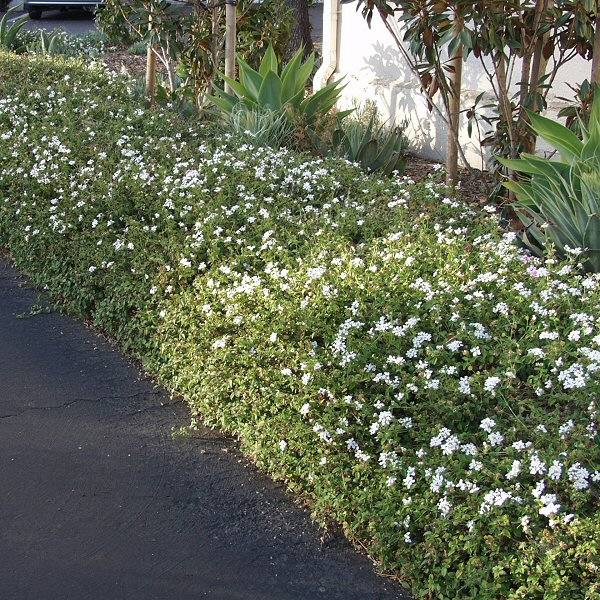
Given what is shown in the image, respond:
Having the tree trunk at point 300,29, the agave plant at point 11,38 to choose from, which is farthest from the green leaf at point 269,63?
the agave plant at point 11,38

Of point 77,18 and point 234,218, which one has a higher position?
point 77,18

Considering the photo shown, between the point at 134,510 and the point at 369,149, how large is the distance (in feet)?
14.2

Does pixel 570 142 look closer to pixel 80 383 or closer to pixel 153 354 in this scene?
pixel 153 354

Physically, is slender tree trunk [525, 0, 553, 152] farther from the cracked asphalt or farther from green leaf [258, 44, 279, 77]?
the cracked asphalt

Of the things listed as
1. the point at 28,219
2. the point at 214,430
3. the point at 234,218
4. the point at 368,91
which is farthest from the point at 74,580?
the point at 368,91

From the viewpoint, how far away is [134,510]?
12.6 feet

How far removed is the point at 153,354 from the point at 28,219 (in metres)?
1.92

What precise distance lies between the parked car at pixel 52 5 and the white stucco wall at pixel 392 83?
12606 mm

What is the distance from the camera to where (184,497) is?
3930 mm

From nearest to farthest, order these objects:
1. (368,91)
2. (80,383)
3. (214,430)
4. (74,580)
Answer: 1. (74,580)
2. (214,430)
3. (80,383)
4. (368,91)

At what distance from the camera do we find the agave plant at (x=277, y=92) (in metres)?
7.68

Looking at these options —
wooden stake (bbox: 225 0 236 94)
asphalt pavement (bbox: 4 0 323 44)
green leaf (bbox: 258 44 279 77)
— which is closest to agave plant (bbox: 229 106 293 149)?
green leaf (bbox: 258 44 279 77)

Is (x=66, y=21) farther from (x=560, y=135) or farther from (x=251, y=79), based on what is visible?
(x=560, y=135)

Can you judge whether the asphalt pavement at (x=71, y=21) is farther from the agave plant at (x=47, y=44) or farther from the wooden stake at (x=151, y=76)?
the wooden stake at (x=151, y=76)
